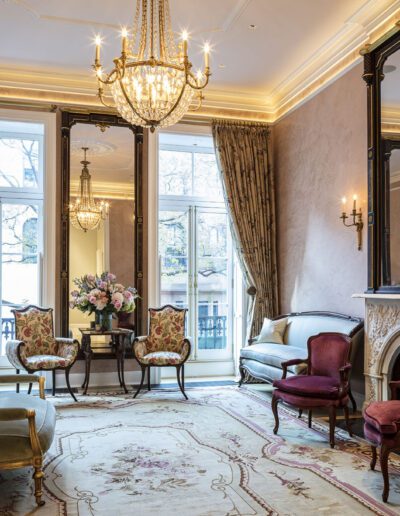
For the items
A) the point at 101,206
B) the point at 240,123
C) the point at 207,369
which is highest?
the point at 240,123

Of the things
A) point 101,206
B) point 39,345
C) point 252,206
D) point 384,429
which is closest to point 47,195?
point 101,206

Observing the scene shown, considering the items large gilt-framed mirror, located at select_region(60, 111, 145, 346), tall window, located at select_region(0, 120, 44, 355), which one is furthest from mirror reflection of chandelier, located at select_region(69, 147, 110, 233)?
tall window, located at select_region(0, 120, 44, 355)

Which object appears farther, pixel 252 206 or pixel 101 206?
pixel 252 206

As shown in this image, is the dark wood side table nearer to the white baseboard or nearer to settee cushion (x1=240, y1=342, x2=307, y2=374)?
the white baseboard

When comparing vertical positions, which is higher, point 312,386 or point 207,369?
point 312,386

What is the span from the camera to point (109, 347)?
642cm

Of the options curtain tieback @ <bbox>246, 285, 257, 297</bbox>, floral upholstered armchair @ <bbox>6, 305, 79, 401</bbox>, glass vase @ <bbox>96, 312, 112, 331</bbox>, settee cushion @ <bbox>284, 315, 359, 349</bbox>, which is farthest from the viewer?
curtain tieback @ <bbox>246, 285, 257, 297</bbox>

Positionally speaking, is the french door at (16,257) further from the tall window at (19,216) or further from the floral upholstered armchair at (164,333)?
the floral upholstered armchair at (164,333)

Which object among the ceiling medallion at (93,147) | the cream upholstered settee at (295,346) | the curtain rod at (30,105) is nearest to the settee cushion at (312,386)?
the cream upholstered settee at (295,346)

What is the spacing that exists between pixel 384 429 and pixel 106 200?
458 cm

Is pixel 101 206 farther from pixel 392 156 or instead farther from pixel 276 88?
pixel 392 156

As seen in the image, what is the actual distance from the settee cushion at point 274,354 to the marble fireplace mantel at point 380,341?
64 centimetres

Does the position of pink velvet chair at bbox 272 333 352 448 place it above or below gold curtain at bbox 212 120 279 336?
below

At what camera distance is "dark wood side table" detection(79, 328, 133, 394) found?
6109mm
